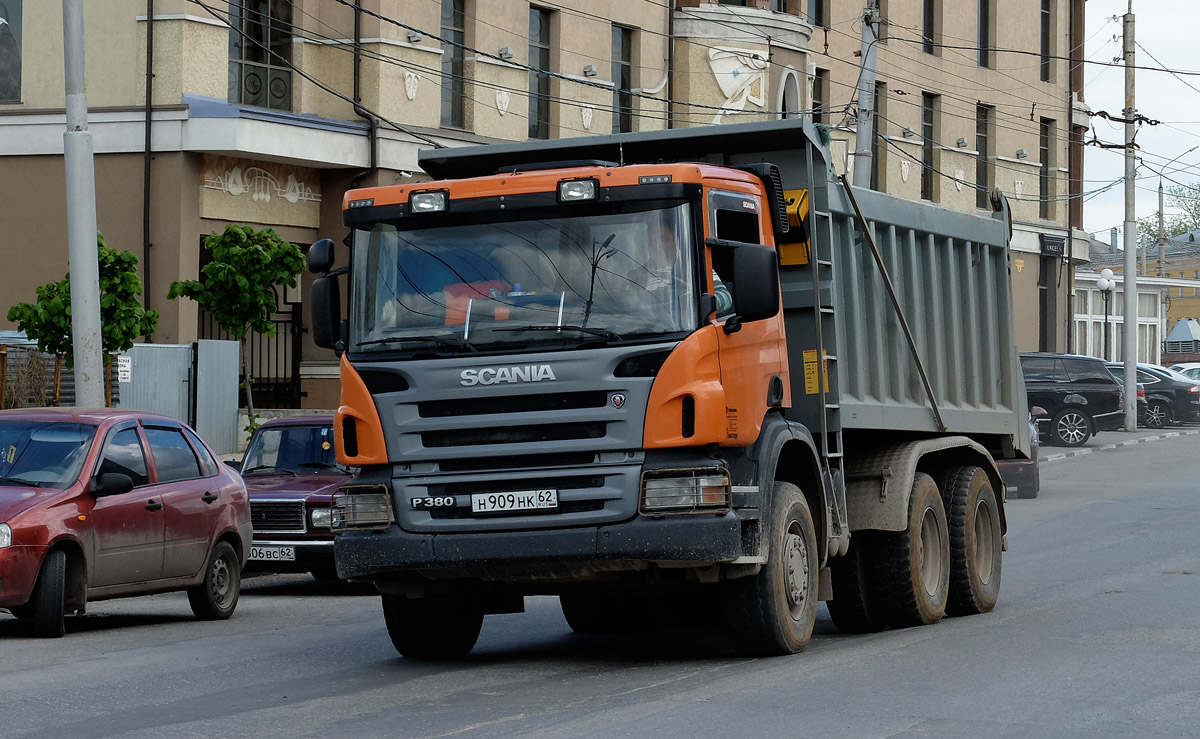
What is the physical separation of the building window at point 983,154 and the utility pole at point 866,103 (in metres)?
20.8

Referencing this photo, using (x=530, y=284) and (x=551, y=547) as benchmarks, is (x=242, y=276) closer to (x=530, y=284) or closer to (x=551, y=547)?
(x=530, y=284)

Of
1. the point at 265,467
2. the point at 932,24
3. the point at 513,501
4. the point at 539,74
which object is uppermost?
the point at 932,24


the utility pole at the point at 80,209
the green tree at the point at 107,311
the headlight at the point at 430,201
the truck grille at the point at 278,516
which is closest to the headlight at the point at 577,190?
the headlight at the point at 430,201

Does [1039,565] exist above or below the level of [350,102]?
below

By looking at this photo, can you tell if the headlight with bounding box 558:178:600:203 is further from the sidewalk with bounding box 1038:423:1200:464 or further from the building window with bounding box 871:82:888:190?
the building window with bounding box 871:82:888:190

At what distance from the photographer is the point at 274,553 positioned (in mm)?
16250

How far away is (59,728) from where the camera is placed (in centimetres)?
812

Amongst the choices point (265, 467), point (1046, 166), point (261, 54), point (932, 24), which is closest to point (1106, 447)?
point (932, 24)

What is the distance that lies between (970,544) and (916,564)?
1199mm

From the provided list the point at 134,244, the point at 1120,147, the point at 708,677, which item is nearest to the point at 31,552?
the point at 708,677

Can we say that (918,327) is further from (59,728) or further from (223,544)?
(59,728)

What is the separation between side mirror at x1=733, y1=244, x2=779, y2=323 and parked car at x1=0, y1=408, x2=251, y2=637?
17.0 feet

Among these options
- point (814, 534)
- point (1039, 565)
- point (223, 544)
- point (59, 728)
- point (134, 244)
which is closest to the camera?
point (59, 728)

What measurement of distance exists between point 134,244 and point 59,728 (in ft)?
69.2
